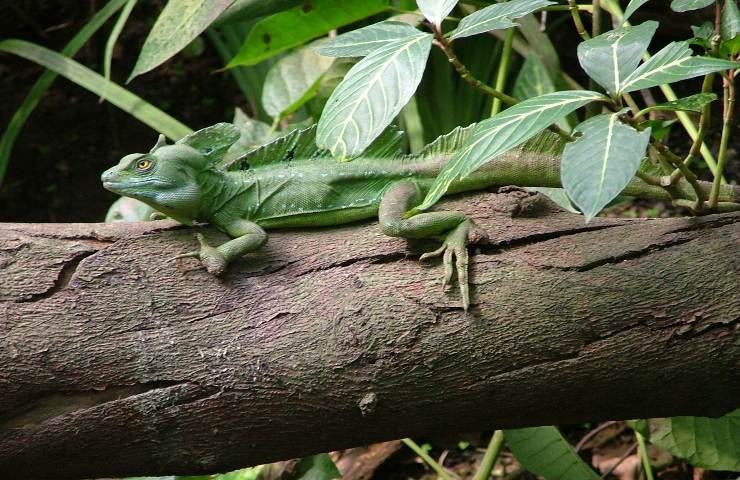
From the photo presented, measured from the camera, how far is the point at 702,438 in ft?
10.1

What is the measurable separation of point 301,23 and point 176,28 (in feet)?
2.01

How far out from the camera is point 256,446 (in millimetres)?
2443

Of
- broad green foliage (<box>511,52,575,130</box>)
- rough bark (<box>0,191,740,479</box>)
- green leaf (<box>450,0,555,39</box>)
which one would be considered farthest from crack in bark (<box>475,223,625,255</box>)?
broad green foliage (<box>511,52,575,130</box>)

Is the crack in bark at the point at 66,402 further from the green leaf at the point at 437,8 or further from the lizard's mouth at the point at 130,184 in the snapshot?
the green leaf at the point at 437,8

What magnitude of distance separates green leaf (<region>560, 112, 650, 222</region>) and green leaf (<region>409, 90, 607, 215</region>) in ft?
0.30

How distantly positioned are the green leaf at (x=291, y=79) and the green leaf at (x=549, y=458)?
1943mm

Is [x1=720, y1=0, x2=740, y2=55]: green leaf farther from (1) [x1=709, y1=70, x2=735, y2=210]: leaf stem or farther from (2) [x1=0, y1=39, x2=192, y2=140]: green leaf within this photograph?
(2) [x1=0, y1=39, x2=192, y2=140]: green leaf

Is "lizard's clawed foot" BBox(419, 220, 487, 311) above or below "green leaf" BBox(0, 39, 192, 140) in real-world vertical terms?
below

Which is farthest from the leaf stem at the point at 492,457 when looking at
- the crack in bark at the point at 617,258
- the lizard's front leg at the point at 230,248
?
the lizard's front leg at the point at 230,248

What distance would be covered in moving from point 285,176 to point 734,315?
5.01 ft

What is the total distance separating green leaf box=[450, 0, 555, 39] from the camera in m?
2.07

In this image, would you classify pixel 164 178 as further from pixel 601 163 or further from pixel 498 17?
pixel 601 163

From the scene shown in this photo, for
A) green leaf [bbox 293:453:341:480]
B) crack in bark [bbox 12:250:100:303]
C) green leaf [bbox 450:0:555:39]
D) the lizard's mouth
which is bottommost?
green leaf [bbox 293:453:341:480]

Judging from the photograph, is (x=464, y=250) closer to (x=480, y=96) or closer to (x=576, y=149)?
(x=576, y=149)
